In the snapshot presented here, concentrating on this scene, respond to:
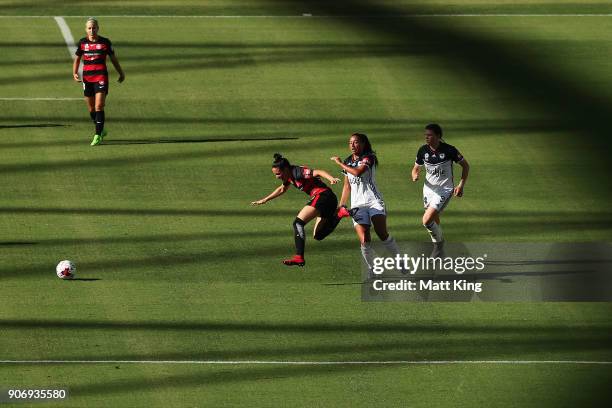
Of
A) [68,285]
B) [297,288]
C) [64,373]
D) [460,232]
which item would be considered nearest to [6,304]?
[68,285]

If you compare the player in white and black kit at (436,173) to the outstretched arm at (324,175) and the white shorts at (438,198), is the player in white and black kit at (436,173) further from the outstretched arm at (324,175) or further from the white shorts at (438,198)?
the outstretched arm at (324,175)

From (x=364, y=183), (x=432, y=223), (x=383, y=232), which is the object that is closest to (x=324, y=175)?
(x=364, y=183)

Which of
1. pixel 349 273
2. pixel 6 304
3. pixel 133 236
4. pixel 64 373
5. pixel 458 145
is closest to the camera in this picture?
pixel 64 373

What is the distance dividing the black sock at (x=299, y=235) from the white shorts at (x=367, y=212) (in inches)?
32.1

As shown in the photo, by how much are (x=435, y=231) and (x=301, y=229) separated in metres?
1.93

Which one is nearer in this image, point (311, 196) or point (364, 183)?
point (364, 183)

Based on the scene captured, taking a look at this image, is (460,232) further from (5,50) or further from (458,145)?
(5,50)

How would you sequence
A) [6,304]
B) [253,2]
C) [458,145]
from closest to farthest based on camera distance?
[6,304], [458,145], [253,2]

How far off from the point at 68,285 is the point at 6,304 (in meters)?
1.06

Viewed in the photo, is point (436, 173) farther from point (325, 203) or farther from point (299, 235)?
point (299, 235)

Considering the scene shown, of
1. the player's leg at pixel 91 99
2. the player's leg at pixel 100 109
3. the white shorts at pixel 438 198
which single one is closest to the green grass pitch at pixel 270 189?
the player's leg at pixel 91 99

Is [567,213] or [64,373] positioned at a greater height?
[567,213]

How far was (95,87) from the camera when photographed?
26.2 metres

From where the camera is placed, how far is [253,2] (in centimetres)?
3750
